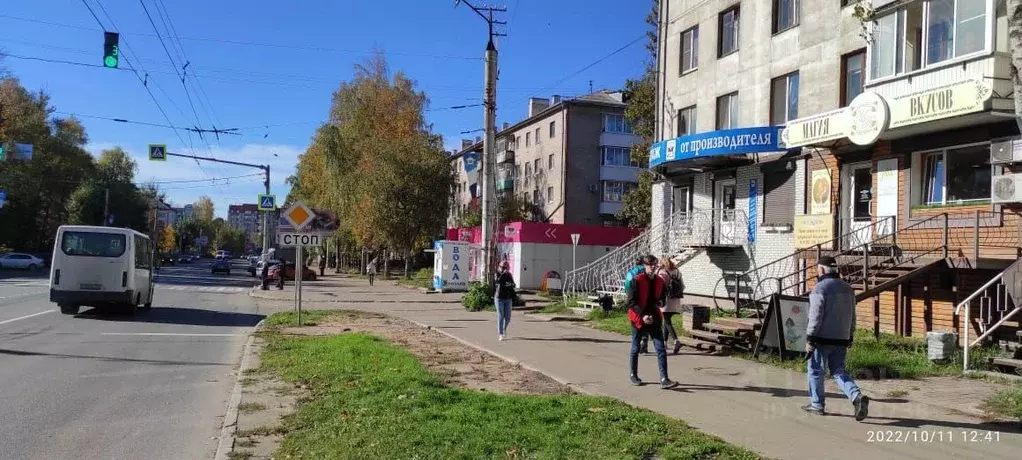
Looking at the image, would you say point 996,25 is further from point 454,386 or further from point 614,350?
point 454,386

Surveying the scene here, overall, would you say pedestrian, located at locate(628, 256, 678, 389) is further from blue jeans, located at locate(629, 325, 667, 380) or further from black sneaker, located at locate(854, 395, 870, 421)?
black sneaker, located at locate(854, 395, 870, 421)

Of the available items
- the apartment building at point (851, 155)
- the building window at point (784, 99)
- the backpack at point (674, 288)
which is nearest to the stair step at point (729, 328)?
the backpack at point (674, 288)

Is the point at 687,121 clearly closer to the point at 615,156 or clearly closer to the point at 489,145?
the point at 489,145

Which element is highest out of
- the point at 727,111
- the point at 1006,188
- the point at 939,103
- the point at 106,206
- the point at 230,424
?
the point at 727,111

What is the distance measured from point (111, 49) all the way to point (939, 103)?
1613 cm

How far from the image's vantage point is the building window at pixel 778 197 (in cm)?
1827

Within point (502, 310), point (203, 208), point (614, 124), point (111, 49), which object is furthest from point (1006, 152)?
point (203, 208)

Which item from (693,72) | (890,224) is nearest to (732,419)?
(890,224)

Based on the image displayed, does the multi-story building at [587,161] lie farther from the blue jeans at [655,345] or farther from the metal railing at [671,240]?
the blue jeans at [655,345]

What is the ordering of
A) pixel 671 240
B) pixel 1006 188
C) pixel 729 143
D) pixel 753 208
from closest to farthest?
1. pixel 1006 188
2. pixel 729 143
3. pixel 753 208
4. pixel 671 240

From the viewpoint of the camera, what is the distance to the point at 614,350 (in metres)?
13.0

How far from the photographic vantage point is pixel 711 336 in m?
12.5

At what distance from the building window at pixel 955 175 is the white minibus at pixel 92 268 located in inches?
712

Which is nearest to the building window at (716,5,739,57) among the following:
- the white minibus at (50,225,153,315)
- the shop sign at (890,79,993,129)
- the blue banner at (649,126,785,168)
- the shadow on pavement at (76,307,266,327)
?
the blue banner at (649,126,785,168)
